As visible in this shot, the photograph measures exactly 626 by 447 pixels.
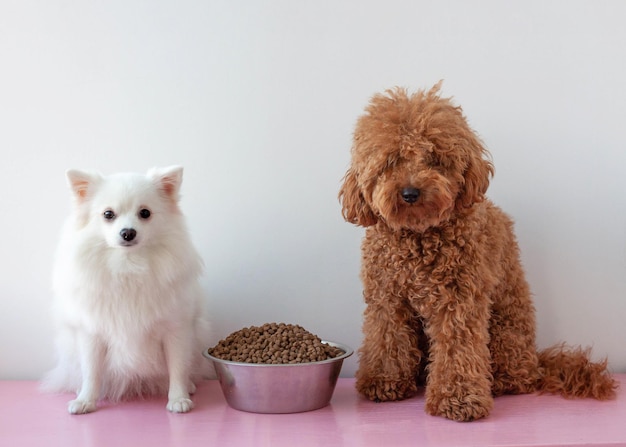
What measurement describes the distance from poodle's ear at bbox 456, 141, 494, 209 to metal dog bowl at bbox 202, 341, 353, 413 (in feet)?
1.72

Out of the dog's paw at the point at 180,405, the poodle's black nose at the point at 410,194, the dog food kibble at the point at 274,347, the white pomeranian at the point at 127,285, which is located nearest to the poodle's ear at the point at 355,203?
the poodle's black nose at the point at 410,194

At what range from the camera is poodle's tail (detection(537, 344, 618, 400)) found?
1804 millimetres

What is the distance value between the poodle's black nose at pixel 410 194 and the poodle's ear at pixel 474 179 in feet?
0.45

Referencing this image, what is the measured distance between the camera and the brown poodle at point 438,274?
1.57 meters

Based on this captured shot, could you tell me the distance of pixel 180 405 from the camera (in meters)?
1.69

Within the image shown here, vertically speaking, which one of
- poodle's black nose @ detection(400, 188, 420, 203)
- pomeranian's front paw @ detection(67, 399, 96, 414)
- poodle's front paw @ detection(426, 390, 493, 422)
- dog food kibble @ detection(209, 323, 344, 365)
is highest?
poodle's black nose @ detection(400, 188, 420, 203)

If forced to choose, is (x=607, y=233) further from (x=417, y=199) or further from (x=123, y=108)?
(x=123, y=108)

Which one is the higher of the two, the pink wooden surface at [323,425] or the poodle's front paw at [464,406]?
the poodle's front paw at [464,406]

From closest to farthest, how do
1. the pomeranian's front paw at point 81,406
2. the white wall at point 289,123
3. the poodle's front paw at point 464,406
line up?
the poodle's front paw at point 464,406, the pomeranian's front paw at point 81,406, the white wall at point 289,123

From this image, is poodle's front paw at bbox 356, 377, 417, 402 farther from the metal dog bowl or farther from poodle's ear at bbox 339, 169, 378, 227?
poodle's ear at bbox 339, 169, 378, 227

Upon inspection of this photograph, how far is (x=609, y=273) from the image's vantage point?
2.12 m

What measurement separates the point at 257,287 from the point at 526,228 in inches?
35.5

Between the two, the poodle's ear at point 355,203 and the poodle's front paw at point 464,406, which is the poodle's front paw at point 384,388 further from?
the poodle's ear at point 355,203

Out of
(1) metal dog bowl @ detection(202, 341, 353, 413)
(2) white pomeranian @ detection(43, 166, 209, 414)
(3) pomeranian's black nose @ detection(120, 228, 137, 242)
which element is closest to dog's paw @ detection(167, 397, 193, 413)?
(2) white pomeranian @ detection(43, 166, 209, 414)
